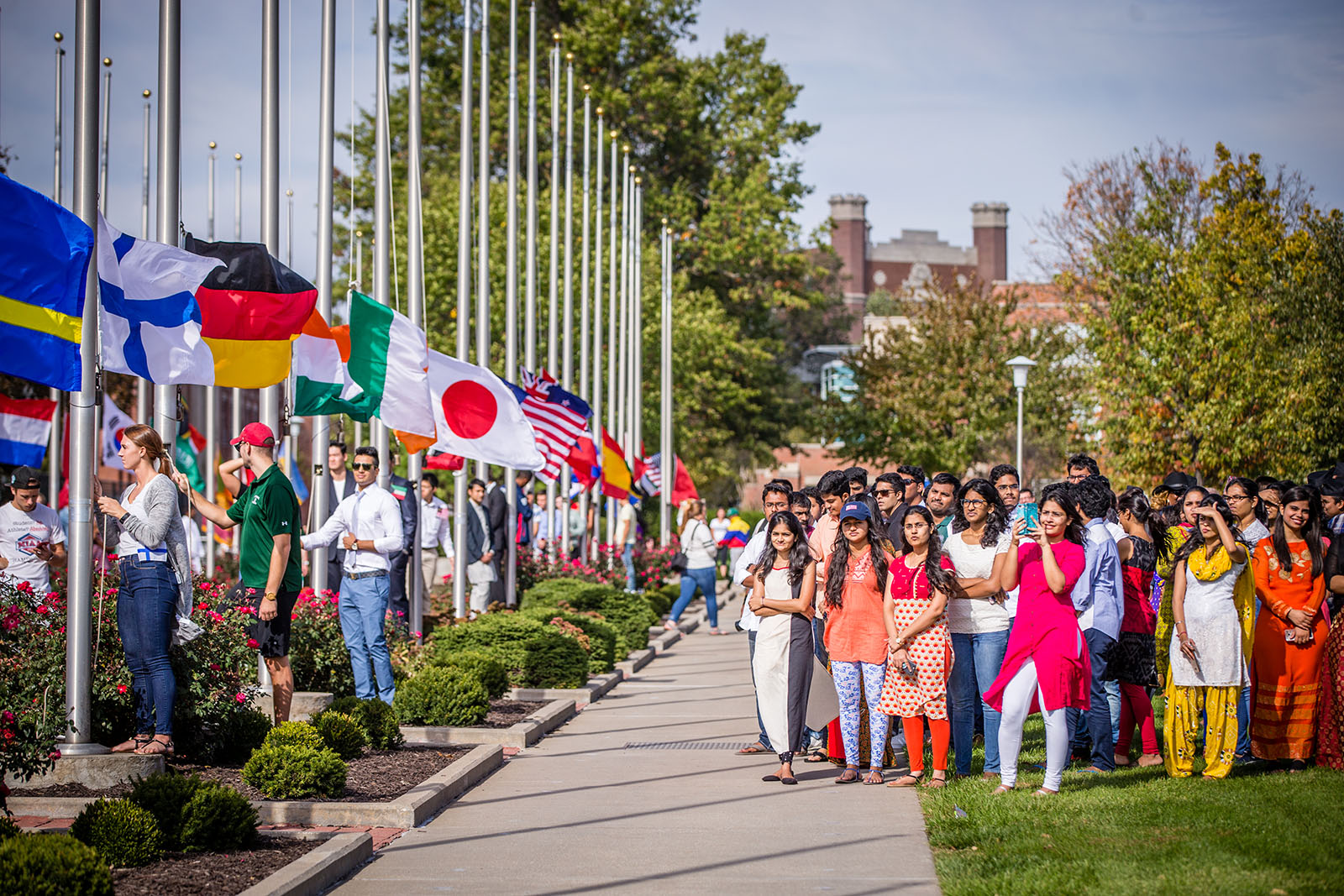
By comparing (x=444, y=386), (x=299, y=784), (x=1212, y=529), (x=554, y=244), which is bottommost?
(x=299, y=784)

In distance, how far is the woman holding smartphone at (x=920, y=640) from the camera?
31.7 feet

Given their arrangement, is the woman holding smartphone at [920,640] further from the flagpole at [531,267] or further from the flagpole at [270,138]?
the flagpole at [531,267]

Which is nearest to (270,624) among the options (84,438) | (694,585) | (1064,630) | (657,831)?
(84,438)

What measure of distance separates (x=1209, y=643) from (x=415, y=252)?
31.1 feet

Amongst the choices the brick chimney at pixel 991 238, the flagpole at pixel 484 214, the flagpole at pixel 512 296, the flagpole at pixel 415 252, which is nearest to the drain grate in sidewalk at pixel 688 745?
the flagpole at pixel 415 252

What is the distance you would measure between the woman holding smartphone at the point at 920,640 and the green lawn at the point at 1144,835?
44 cm

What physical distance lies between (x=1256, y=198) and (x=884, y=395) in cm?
2075

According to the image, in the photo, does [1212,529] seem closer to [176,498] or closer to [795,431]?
[176,498]

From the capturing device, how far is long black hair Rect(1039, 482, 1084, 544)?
9500 millimetres

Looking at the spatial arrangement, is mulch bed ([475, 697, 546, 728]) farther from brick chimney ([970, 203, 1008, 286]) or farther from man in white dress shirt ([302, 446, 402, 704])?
brick chimney ([970, 203, 1008, 286])

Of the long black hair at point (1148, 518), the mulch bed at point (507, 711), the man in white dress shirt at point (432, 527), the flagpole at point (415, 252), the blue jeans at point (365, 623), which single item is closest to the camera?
the long black hair at point (1148, 518)

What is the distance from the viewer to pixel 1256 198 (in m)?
30.8

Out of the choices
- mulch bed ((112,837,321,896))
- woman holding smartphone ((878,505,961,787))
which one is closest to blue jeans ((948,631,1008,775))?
woman holding smartphone ((878,505,961,787))

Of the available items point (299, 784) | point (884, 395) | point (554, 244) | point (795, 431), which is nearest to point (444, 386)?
point (299, 784)
